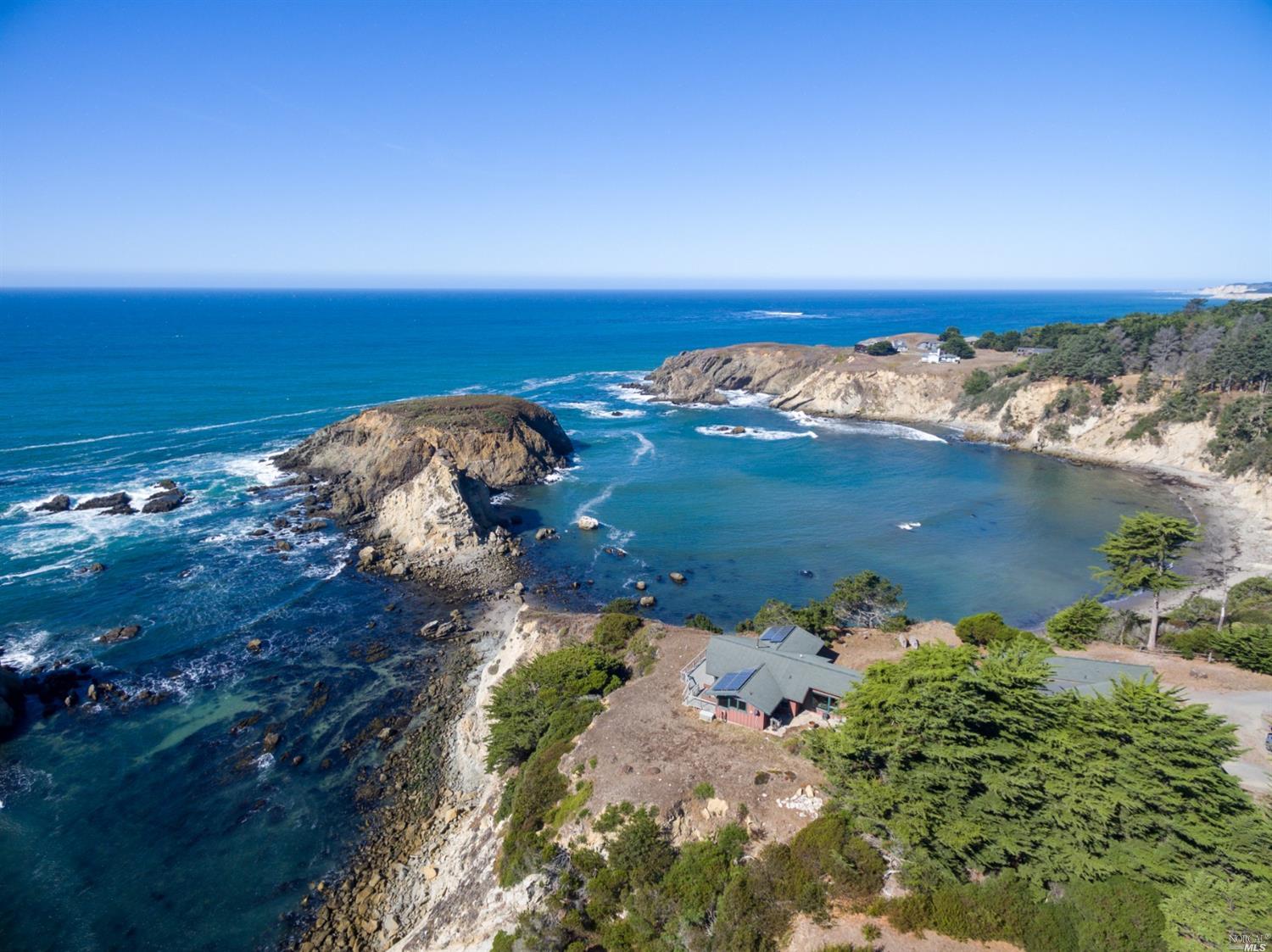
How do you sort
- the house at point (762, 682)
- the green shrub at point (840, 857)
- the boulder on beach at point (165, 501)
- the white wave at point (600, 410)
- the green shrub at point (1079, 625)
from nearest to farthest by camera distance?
the green shrub at point (840, 857)
the house at point (762, 682)
the green shrub at point (1079, 625)
the boulder on beach at point (165, 501)
the white wave at point (600, 410)

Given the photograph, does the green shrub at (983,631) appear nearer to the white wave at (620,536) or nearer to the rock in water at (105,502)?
the white wave at (620,536)

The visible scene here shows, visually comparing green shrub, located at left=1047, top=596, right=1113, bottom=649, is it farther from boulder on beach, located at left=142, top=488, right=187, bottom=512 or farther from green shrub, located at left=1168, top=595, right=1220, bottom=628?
boulder on beach, located at left=142, top=488, right=187, bottom=512

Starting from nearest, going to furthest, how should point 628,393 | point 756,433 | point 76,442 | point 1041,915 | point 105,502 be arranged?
point 1041,915 → point 105,502 → point 76,442 → point 756,433 → point 628,393

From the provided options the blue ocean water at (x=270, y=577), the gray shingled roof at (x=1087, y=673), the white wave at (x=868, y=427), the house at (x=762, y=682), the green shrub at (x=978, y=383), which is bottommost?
the blue ocean water at (x=270, y=577)

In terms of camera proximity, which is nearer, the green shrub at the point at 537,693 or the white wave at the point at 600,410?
the green shrub at the point at 537,693

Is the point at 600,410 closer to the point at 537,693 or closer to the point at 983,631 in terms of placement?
the point at 983,631

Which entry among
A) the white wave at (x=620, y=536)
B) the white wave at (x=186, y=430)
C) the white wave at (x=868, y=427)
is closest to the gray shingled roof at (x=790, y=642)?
the white wave at (x=620, y=536)

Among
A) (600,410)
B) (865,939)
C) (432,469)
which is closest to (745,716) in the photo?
(865,939)
